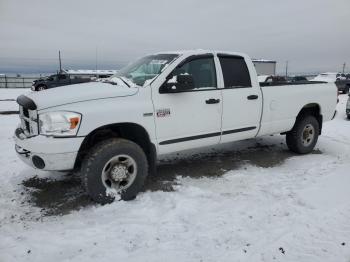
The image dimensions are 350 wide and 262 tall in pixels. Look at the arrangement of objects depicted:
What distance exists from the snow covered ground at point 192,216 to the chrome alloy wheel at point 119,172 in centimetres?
26

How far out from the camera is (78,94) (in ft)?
13.2

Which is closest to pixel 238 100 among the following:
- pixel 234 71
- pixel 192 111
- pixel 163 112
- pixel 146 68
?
pixel 234 71

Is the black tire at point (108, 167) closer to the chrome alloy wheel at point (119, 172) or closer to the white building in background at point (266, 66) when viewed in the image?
the chrome alloy wheel at point (119, 172)

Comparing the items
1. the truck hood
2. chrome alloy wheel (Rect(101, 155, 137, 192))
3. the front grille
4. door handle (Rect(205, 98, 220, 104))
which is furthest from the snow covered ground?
the truck hood

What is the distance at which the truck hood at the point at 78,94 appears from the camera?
151 inches

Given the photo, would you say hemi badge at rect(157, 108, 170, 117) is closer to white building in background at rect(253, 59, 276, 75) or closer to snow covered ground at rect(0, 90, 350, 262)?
snow covered ground at rect(0, 90, 350, 262)

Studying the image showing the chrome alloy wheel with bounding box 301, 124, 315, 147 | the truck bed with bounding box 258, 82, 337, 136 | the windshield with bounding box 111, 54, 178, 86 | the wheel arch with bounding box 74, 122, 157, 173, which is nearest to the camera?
the wheel arch with bounding box 74, 122, 157, 173

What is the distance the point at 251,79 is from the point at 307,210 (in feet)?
8.12

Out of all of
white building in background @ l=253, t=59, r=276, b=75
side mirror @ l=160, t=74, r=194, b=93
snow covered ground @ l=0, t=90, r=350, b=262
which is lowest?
snow covered ground @ l=0, t=90, r=350, b=262

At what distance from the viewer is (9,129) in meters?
8.57

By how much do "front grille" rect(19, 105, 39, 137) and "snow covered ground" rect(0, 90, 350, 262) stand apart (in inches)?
35.8

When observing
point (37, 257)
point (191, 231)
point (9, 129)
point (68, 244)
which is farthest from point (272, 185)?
point (9, 129)

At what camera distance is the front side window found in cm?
484

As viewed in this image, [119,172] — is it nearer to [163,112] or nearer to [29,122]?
[163,112]
